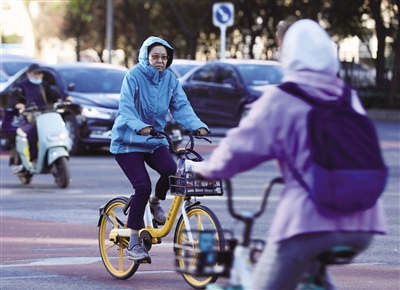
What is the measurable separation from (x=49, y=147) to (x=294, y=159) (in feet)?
32.9

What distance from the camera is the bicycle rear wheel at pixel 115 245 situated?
760 centimetres

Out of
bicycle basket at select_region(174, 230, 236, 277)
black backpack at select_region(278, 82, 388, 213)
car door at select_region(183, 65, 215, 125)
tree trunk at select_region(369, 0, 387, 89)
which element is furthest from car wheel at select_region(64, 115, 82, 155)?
tree trunk at select_region(369, 0, 387, 89)

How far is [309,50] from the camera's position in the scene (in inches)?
153

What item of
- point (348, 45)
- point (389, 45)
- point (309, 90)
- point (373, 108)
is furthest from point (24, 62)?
point (348, 45)

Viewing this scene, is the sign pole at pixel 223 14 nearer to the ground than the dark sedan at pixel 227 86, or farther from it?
farther from it

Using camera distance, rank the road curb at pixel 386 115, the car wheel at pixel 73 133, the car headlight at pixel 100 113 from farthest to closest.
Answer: the road curb at pixel 386 115, the car wheel at pixel 73 133, the car headlight at pixel 100 113

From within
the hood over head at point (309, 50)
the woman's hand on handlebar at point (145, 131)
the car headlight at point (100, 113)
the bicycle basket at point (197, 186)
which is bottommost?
the car headlight at point (100, 113)

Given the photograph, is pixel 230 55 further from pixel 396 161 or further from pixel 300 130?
pixel 300 130

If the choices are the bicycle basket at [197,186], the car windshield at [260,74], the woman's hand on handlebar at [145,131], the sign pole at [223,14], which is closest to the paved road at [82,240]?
the bicycle basket at [197,186]

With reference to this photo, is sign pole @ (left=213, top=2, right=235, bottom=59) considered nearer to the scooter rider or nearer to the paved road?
the paved road

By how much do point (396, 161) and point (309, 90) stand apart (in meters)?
14.5

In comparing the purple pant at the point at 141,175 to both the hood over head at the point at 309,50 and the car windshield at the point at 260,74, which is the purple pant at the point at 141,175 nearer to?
the hood over head at the point at 309,50

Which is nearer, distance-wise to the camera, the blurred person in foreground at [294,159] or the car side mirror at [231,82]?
the blurred person in foreground at [294,159]

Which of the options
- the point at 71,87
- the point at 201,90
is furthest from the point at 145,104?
the point at 201,90
